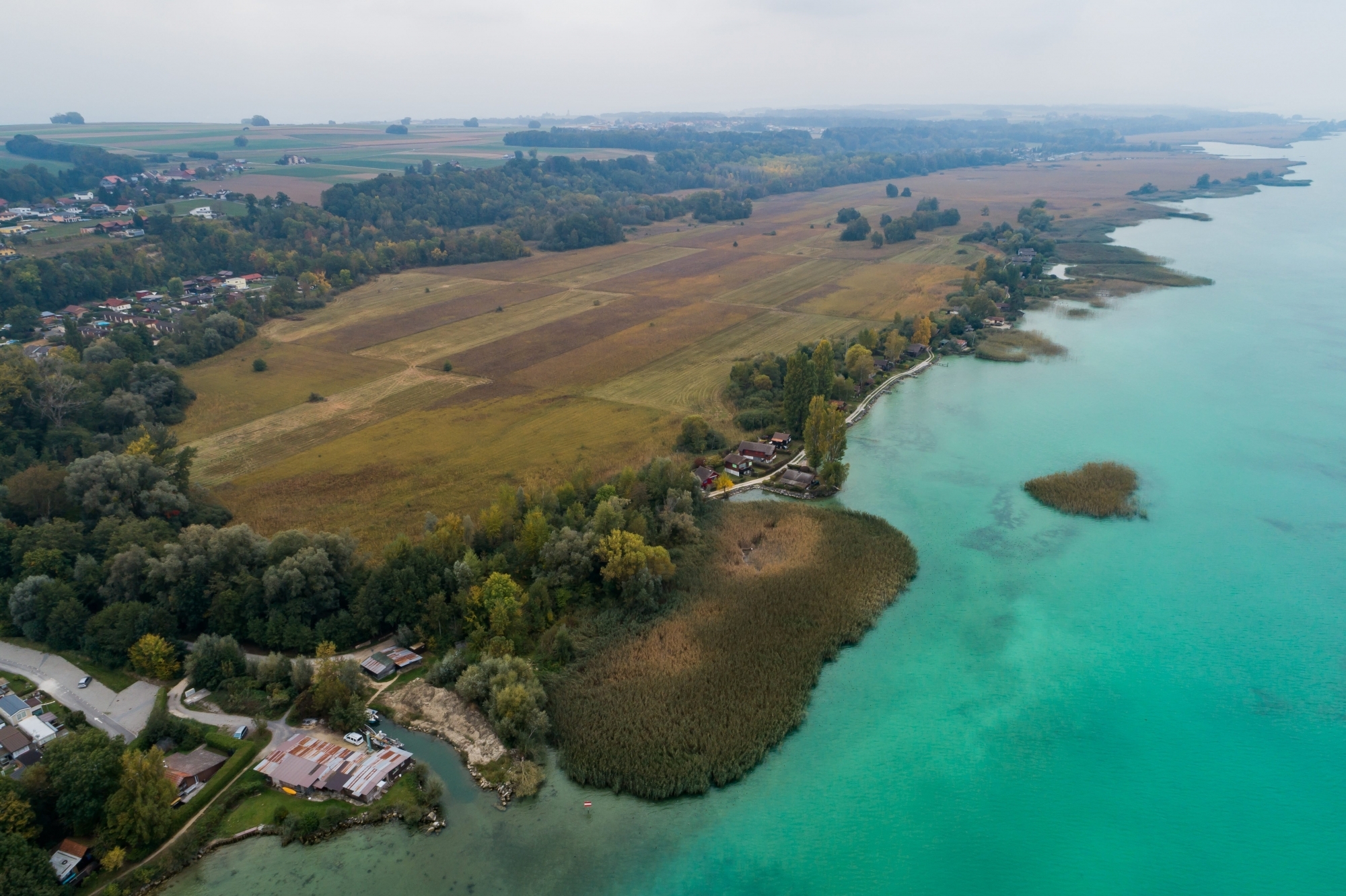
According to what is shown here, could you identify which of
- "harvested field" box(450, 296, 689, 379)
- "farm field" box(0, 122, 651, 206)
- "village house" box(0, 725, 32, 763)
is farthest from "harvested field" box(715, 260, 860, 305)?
"farm field" box(0, 122, 651, 206)

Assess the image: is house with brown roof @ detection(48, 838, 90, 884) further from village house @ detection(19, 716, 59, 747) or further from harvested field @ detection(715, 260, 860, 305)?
harvested field @ detection(715, 260, 860, 305)

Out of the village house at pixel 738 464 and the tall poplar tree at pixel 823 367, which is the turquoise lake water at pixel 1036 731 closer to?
the tall poplar tree at pixel 823 367

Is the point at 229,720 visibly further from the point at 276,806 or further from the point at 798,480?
the point at 798,480

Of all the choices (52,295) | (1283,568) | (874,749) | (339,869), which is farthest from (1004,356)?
(52,295)

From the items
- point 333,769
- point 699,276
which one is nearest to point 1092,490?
point 333,769

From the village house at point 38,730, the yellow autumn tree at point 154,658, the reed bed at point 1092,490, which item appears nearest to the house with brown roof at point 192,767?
the village house at point 38,730

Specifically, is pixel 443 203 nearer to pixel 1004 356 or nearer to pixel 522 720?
pixel 1004 356

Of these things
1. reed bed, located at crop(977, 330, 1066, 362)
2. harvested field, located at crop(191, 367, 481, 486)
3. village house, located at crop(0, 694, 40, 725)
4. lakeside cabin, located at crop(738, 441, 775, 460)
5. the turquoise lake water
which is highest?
reed bed, located at crop(977, 330, 1066, 362)
